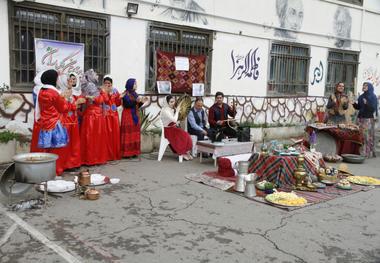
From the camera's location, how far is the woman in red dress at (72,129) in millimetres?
6559

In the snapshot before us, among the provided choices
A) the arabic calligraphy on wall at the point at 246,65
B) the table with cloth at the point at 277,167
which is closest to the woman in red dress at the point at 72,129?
the table with cloth at the point at 277,167

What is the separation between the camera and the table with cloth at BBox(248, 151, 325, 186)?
627 cm

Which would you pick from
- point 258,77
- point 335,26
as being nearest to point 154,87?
point 258,77

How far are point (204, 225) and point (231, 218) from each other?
0.44 meters

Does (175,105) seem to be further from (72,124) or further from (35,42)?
(35,42)

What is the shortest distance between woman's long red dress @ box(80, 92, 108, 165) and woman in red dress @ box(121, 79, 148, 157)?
0.54 metres

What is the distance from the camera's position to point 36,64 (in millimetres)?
7273

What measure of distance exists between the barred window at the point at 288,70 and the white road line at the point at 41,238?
886cm

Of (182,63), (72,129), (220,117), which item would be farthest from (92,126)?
(182,63)

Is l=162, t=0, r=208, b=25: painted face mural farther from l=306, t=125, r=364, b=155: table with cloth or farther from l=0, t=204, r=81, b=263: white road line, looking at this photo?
l=0, t=204, r=81, b=263: white road line

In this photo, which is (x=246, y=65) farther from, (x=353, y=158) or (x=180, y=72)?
(x=353, y=158)

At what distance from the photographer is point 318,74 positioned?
43.8ft

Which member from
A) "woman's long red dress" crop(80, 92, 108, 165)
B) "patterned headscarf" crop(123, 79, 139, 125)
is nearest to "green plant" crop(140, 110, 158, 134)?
"patterned headscarf" crop(123, 79, 139, 125)

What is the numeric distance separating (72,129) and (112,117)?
40.4 inches
